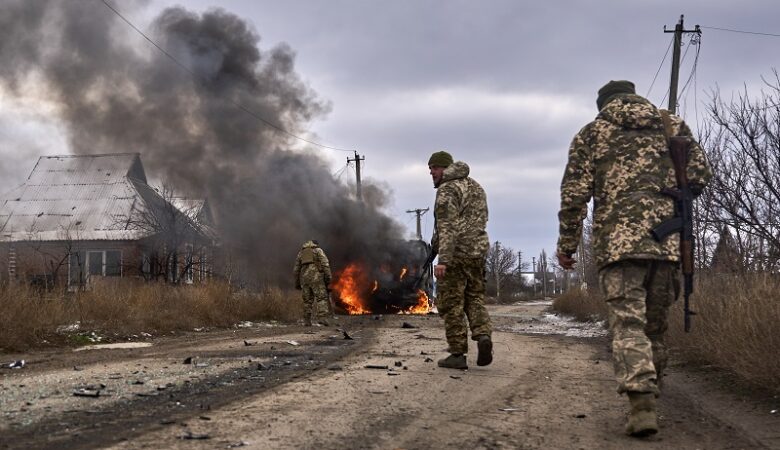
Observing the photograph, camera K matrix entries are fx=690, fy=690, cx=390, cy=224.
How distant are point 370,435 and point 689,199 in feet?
7.83

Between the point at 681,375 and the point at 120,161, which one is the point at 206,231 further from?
the point at 681,375

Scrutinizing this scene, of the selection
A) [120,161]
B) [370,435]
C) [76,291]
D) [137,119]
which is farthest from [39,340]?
[120,161]

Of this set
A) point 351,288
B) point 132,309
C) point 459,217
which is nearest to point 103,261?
point 351,288

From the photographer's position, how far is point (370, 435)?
138 inches

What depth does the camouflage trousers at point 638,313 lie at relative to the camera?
149 inches

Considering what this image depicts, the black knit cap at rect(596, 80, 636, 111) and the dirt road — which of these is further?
the black knit cap at rect(596, 80, 636, 111)

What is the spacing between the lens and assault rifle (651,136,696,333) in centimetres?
410

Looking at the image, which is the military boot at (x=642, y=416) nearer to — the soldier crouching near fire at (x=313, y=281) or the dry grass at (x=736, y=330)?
the dry grass at (x=736, y=330)

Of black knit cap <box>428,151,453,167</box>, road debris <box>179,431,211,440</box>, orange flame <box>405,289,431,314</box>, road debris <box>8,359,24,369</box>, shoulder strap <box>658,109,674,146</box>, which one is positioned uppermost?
black knit cap <box>428,151,453,167</box>

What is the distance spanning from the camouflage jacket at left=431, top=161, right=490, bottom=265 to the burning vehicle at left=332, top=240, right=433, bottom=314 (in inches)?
631

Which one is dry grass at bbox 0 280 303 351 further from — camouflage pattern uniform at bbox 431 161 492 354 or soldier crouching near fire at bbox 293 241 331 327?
camouflage pattern uniform at bbox 431 161 492 354

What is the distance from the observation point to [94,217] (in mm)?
30234

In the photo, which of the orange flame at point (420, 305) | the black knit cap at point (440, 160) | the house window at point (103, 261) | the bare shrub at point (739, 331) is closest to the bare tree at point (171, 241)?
the house window at point (103, 261)

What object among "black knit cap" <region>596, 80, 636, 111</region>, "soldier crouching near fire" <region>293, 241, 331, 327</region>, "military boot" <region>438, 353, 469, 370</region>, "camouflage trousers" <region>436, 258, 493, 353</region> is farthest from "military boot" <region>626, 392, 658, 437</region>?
"soldier crouching near fire" <region>293, 241, 331, 327</region>
